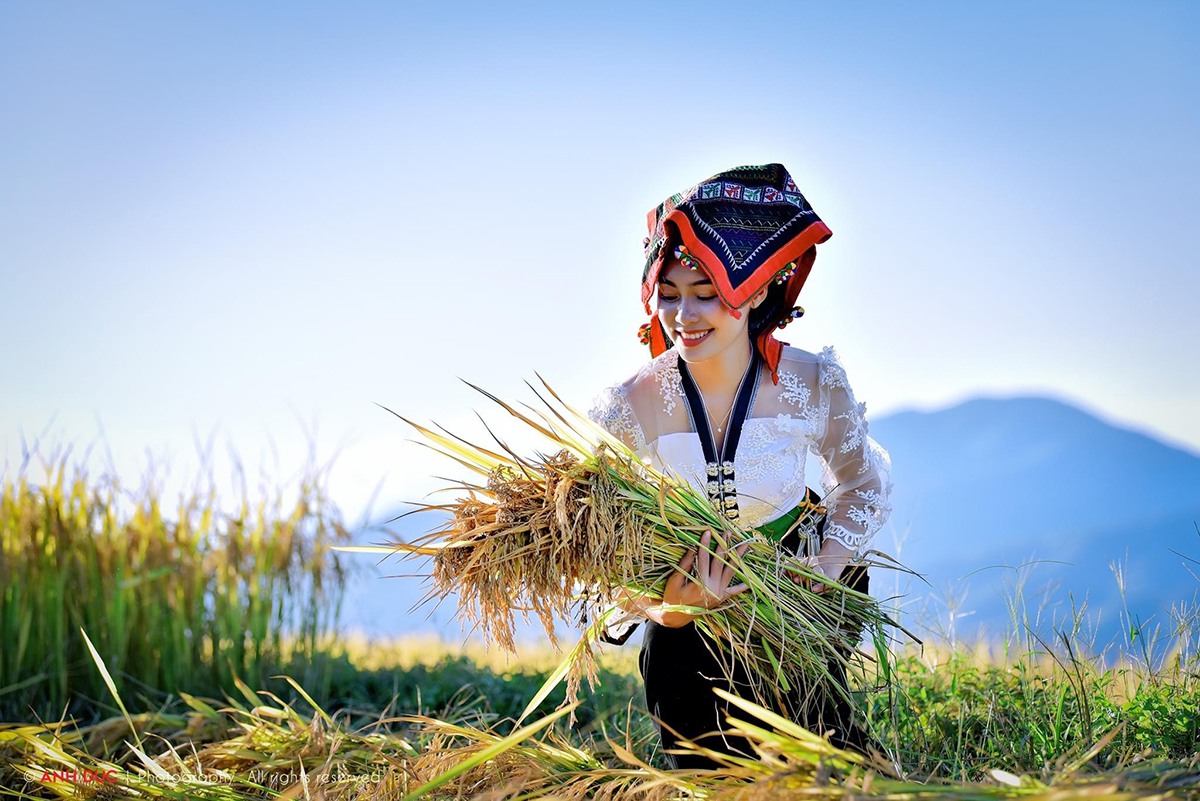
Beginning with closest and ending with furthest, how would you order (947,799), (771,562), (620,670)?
(947,799) < (771,562) < (620,670)

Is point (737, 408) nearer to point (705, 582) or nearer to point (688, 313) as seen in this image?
point (688, 313)

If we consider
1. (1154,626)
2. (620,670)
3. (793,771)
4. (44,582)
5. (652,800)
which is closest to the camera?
(793,771)

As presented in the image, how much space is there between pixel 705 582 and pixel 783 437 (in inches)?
26.0

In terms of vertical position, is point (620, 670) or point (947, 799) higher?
point (947, 799)

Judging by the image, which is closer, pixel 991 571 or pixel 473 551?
pixel 473 551

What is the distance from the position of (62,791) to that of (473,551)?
1.63 metres

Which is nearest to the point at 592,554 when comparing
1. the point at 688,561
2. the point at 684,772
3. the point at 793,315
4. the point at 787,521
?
the point at 688,561

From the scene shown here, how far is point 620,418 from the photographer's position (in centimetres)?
304

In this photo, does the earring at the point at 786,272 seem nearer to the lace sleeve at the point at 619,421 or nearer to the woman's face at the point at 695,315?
the woman's face at the point at 695,315

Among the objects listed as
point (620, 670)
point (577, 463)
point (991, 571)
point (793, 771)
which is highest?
point (577, 463)

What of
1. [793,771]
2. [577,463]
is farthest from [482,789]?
[793,771]

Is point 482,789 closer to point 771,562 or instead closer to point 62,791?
point 771,562

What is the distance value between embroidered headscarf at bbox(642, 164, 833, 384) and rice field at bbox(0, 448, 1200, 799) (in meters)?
1.13

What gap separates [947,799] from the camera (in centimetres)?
163
